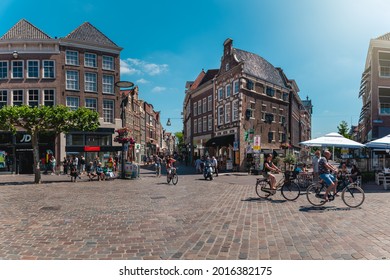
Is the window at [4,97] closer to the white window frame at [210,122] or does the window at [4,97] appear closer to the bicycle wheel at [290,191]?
the white window frame at [210,122]

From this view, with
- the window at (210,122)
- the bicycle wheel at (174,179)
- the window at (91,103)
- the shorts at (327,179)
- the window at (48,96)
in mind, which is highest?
the window at (48,96)

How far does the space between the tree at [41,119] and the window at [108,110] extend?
412 inches

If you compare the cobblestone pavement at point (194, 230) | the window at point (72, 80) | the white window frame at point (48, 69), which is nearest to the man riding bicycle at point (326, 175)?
the cobblestone pavement at point (194, 230)

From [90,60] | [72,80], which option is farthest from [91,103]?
[90,60]

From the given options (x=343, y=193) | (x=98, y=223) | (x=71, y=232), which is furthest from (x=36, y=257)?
(x=343, y=193)

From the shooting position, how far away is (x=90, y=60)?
91.0ft

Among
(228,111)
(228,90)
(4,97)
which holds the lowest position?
(228,111)

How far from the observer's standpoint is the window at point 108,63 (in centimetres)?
2783

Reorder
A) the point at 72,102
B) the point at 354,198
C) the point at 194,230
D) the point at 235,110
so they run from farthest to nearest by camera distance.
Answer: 1. the point at 235,110
2. the point at 72,102
3. the point at 354,198
4. the point at 194,230

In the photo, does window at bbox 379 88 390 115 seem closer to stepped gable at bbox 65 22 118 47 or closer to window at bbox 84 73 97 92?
stepped gable at bbox 65 22 118 47

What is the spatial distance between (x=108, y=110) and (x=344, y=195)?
24.4m

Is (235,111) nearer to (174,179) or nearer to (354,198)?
(174,179)

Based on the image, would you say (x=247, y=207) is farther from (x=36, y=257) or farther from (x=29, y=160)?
(x=29, y=160)

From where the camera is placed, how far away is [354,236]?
17.8 feet
